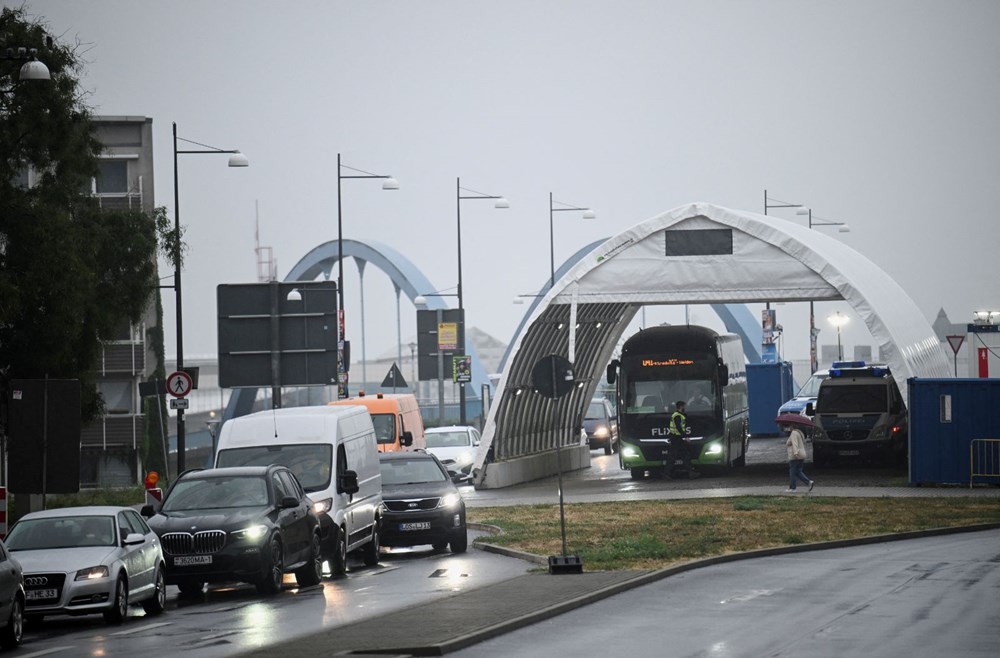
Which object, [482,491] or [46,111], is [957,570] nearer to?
[46,111]

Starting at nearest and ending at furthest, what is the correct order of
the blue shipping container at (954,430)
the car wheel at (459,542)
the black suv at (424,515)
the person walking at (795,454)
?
the black suv at (424,515) < the car wheel at (459,542) < the person walking at (795,454) < the blue shipping container at (954,430)

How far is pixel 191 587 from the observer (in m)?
22.2

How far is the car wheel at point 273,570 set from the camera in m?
21.1

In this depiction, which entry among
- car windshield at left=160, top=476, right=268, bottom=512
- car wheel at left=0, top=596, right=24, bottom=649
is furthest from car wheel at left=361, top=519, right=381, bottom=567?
car wheel at left=0, top=596, right=24, bottom=649

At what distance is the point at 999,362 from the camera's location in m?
58.9

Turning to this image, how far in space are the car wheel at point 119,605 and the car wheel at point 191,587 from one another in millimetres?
2318

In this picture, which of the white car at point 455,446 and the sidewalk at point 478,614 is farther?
the white car at point 455,446

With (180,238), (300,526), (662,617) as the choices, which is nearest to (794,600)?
(662,617)

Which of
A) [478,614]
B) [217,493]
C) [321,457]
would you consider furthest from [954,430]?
[478,614]

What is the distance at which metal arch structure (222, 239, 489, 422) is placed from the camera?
104 meters

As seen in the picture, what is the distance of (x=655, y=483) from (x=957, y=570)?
22.2 metres

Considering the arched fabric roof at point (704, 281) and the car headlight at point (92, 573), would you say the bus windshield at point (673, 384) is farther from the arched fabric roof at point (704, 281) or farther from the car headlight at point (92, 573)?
the car headlight at point (92, 573)

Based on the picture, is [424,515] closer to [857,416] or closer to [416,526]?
[416,526]

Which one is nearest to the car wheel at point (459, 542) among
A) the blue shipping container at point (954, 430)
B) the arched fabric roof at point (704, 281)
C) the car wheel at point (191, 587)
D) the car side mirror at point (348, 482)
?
the car side mirror at point (348, 482)
